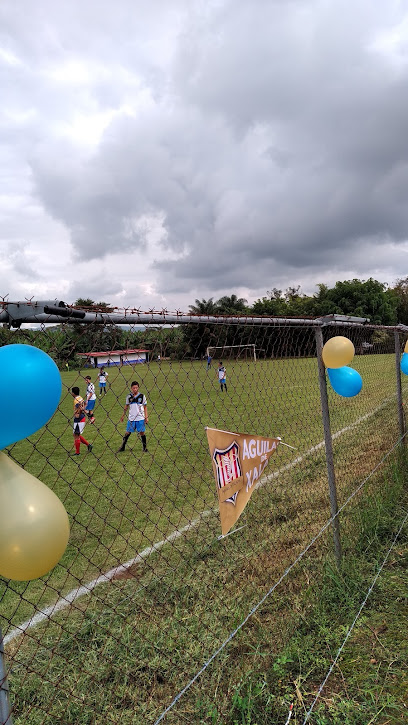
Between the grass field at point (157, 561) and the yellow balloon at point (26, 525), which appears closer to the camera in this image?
the yellow balloon at point (26, 525)

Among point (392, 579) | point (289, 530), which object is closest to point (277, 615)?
point (392, 579)

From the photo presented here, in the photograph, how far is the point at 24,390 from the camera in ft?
3.42

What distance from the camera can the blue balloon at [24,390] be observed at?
3.38ft

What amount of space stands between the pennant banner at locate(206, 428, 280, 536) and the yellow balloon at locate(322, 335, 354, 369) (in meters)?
0.78

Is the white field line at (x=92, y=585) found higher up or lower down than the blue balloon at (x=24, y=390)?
lower down

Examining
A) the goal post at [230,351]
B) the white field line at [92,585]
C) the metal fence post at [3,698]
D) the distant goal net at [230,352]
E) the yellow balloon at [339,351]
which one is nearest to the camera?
the metal fence post at [3,698]

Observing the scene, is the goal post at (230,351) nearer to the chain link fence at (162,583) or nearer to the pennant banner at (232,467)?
the chain link fence at (162,583)

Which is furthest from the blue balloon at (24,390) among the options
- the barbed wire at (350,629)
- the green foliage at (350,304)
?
the green foliage at (350,304)

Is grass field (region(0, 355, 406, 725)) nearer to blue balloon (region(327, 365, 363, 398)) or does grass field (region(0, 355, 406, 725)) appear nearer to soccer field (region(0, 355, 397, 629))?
soccer field (region(0, 355, 397, 629))

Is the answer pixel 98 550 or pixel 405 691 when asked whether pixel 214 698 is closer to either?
pixel 405 691

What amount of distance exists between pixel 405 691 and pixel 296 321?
2189 millimetres

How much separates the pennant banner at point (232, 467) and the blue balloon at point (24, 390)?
1.35 metres

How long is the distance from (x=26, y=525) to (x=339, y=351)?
7.56 ft

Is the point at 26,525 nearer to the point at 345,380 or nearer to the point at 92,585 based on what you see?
the point at 345,380
